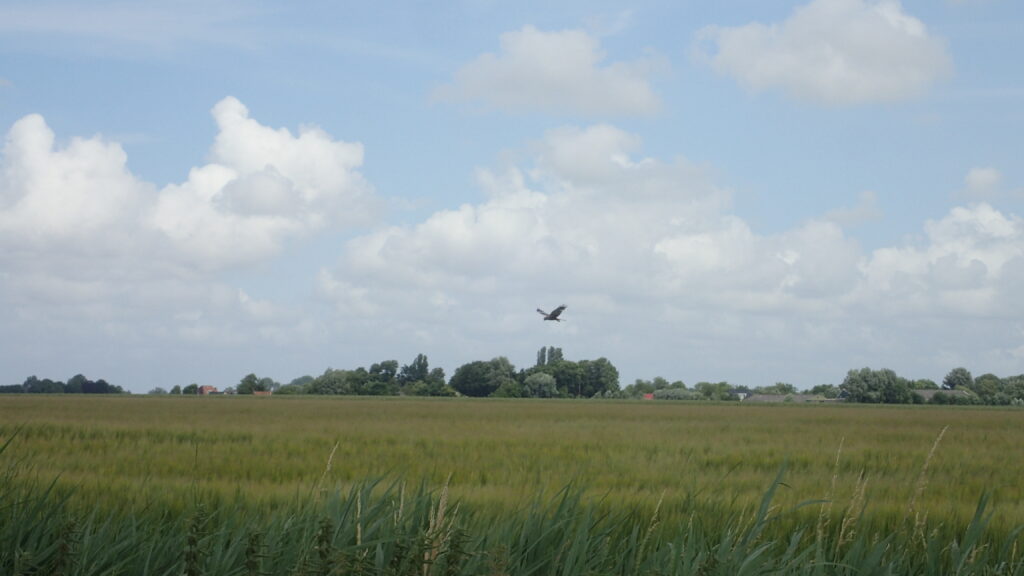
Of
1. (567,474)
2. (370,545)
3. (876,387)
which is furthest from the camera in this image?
(876,387)

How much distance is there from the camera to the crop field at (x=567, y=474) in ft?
18.7

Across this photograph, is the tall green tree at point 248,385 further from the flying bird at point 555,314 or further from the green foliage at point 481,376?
the flying bird at point 555,314

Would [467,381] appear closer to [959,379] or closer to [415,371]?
[415,371]

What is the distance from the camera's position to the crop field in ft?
18.7

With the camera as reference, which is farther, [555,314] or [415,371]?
[415,371]

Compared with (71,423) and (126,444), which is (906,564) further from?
(71,423)

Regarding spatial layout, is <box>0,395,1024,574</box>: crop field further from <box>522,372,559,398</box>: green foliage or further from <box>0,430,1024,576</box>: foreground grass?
<box>522,372,559,398</box>: green foliage

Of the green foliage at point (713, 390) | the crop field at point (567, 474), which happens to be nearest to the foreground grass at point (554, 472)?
the crop field at point (567, 474)

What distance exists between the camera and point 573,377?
107 metres

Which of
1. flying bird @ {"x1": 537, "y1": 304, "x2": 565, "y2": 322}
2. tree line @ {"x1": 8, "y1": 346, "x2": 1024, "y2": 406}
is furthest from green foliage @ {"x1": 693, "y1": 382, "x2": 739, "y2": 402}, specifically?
flying bird @ {"x1": 537, "y1": 304, "x2": 565, "y2": 322}

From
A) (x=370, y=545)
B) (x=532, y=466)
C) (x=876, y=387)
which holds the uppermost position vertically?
(x=876, y=387)

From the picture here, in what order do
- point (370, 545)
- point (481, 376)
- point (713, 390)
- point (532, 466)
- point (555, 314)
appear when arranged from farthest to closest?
point (713, 390)
point (481, 376)
point (555, 314)
point (532, 466)
point (370, 545)

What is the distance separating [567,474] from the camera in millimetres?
Answer: 9406

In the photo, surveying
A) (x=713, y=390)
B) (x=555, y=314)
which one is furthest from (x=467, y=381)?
(x=555, y=314)
